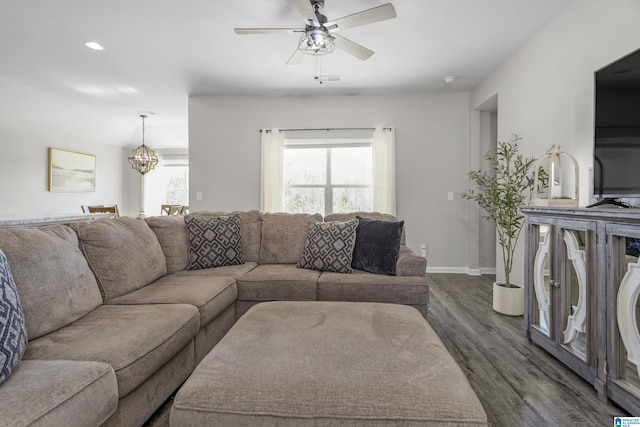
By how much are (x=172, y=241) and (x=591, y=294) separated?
2.88m

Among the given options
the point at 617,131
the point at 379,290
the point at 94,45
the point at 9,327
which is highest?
the point at 94,45

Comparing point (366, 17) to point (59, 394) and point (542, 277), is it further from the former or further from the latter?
point (59, 394)

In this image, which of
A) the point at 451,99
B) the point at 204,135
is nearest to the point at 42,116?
the point at 204,135

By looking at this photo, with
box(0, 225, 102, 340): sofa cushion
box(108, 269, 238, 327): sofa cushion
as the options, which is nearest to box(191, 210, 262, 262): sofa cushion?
box(108, 269, 238, 327): sofa cushion

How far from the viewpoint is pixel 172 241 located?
267 cm

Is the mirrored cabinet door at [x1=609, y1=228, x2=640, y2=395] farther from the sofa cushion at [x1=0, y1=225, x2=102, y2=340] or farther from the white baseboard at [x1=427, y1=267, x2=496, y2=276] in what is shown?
the white baseboard at [x1=427, y1=267, x2=496, y2=276]

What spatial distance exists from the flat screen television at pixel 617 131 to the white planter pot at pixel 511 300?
3.89ft

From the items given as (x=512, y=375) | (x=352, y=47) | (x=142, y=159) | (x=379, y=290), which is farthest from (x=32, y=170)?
(x=512, y=375)

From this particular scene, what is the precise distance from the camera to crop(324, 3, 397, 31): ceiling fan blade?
221 centimetres

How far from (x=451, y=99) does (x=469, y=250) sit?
222cm

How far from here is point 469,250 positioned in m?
4.66

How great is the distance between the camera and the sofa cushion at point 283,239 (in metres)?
3.00

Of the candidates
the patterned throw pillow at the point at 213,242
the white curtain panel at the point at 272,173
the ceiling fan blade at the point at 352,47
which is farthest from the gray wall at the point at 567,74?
the white curtain panel at the point at 272,173

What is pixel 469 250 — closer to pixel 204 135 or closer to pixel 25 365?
pixel 204 135
